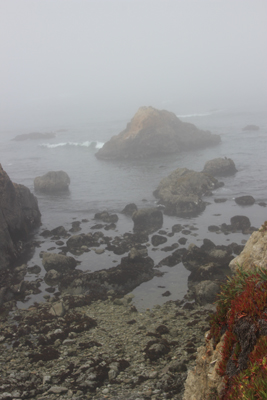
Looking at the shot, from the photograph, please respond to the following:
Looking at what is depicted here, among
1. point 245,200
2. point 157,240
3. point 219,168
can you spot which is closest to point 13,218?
point 157,240

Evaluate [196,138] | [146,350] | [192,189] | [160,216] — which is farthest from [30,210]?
[196,138]

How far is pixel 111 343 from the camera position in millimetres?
18516

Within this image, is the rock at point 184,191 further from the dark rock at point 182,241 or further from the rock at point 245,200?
the dark rock at point 182,241

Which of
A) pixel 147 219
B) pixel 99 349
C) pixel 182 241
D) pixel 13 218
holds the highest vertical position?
pixel 13 218

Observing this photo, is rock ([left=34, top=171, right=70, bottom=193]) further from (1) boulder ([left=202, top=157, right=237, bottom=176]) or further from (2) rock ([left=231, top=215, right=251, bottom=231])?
(2) rock ([left=231, top=215, right=251, bottom=231])

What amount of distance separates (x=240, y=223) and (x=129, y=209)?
14357 millimetres

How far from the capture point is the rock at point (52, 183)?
55188mm

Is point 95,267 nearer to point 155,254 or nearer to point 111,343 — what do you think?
point 155,254

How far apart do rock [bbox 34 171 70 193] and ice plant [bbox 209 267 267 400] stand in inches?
1861

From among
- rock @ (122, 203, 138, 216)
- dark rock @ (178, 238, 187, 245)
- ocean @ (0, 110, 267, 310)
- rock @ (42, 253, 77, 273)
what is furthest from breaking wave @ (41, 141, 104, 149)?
rock @ (42, 253, 77, 273)

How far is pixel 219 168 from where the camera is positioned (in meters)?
56.0

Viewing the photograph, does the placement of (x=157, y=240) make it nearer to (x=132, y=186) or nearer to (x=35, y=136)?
(x=132, y=186)

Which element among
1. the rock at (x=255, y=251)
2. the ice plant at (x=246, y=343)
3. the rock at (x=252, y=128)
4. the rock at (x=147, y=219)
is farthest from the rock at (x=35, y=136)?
the ice plant at (x=246, y=343)

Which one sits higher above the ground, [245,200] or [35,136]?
[35,136]
